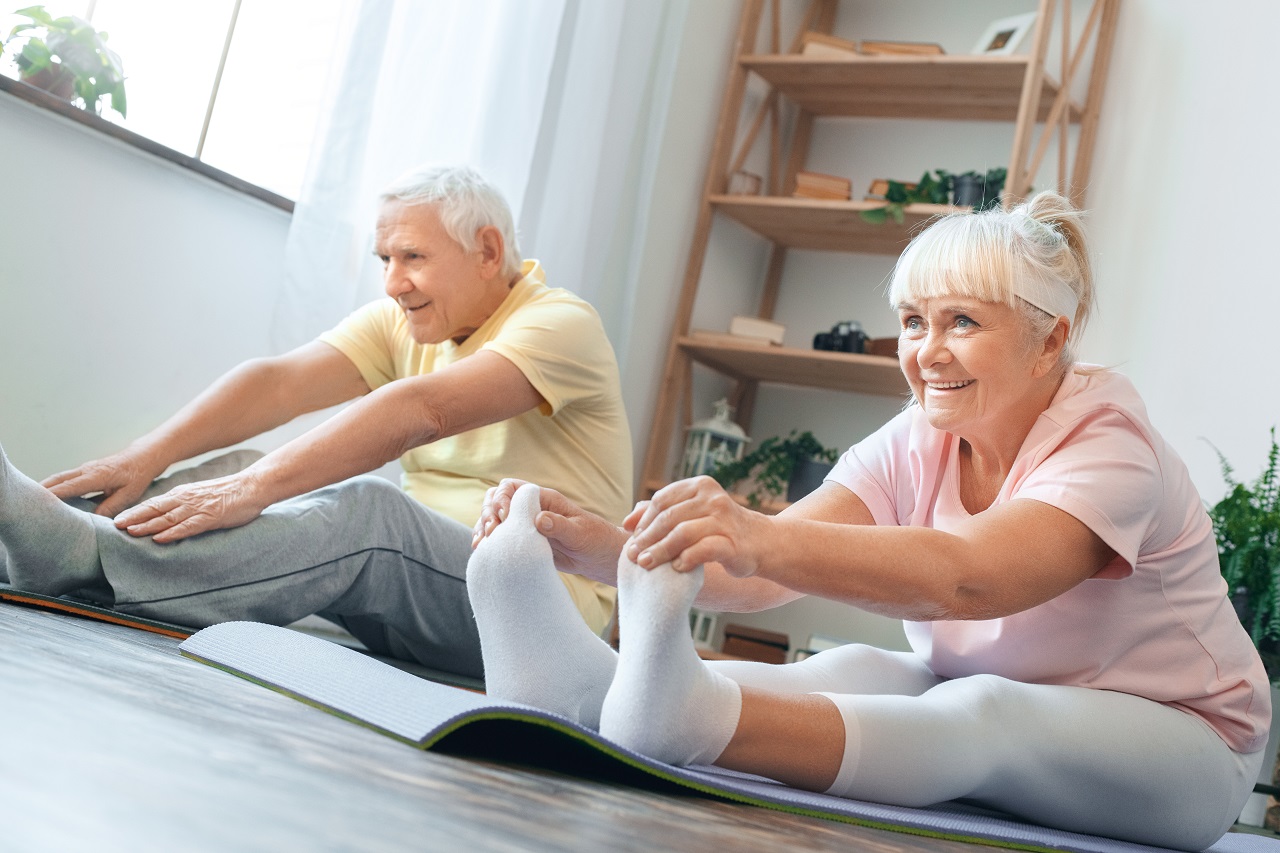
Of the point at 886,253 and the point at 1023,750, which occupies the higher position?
the point at 886,253

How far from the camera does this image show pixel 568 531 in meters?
1.23

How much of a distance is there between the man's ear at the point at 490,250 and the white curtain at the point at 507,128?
1.36 feet

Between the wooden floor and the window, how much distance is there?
1.47 m

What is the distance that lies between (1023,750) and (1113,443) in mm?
330

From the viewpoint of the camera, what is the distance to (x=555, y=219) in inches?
117

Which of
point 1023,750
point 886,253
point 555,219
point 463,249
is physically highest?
point 886,253

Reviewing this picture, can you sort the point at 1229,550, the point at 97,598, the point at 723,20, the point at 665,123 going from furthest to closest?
the point at 723,20
the point at 665,123
the point at 1229,550
the point at 97,598

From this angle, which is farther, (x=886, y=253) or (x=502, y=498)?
(x=886, y=253)

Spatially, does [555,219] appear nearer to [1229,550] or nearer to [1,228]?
[1,228]

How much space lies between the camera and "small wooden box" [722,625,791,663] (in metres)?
3.28

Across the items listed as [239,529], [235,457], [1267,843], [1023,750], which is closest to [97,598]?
[239,529]

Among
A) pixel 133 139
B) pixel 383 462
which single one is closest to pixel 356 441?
pixel 383 462

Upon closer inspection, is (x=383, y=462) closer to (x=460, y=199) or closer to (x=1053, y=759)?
(x=460, y=199)

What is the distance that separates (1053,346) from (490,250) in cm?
106
